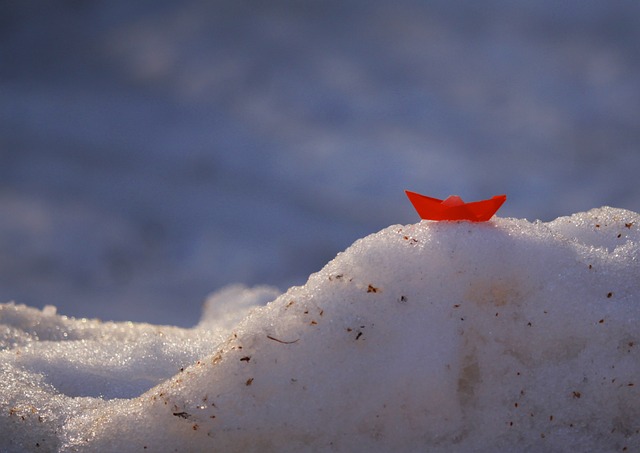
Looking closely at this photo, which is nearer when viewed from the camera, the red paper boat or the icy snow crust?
the icy snow crust

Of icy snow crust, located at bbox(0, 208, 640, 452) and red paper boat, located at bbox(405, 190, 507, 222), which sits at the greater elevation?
red paper boat, located at bbox(405, 190, 507, 222)

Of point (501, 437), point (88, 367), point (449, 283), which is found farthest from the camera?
point (88, 367)

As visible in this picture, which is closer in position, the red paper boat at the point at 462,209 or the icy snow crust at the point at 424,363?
the icy snow crust at the point at 424,363

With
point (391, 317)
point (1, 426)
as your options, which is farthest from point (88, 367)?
point (391, 317)

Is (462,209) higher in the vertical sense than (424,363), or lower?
higher

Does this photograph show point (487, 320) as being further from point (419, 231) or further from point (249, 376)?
point (249, 376)

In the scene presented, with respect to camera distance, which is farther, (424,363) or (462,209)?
(462,209)

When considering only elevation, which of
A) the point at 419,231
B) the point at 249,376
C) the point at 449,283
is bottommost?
the point at 249,376

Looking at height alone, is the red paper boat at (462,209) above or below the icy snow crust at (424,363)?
above
